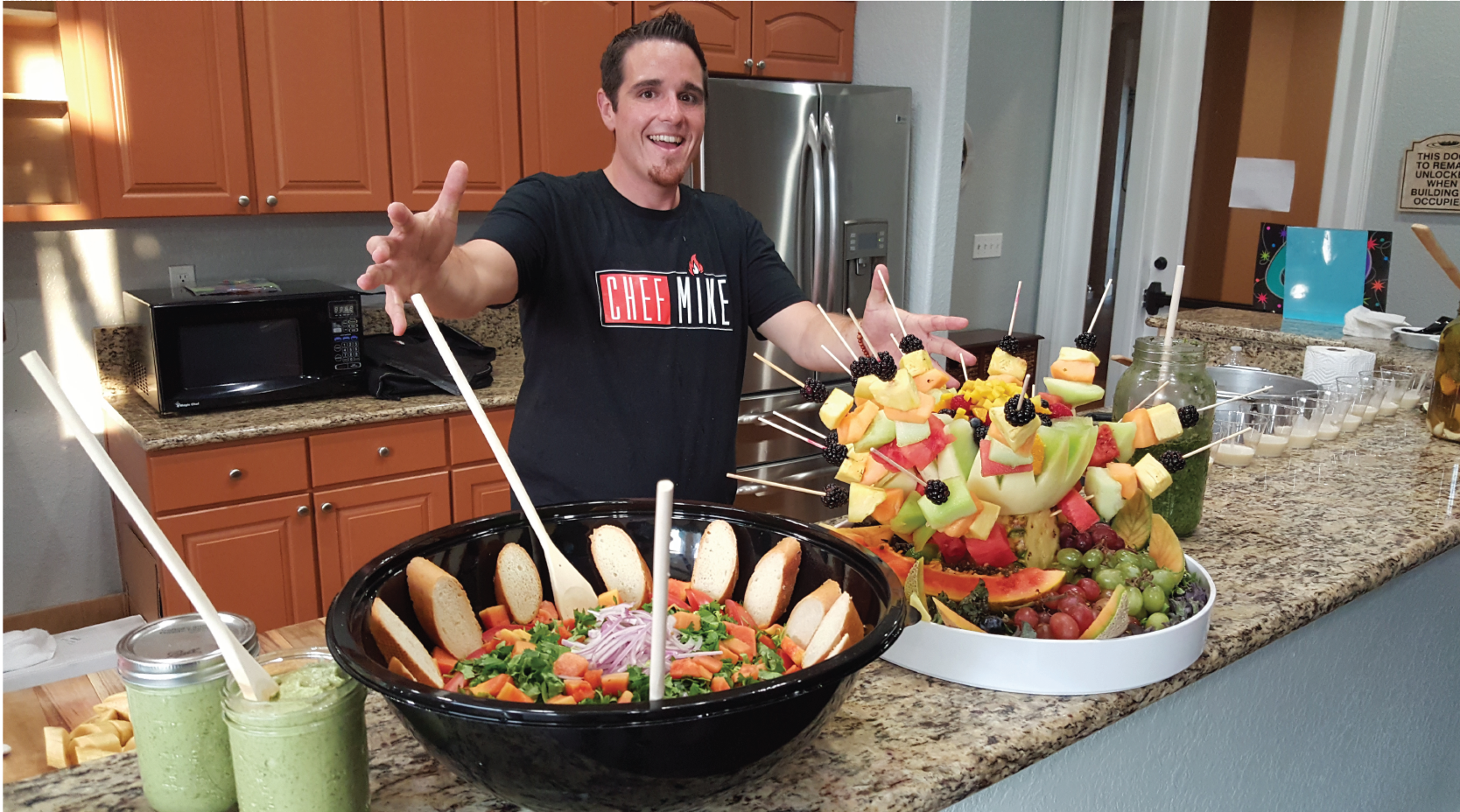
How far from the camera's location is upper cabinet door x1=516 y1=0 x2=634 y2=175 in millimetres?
3094

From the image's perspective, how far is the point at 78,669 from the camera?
2387 mm

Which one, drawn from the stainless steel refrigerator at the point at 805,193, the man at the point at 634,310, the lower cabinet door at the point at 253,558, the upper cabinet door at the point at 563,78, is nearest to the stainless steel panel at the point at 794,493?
the stainless steel refrigerator at the point at 805,193

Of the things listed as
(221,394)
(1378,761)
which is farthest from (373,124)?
(1378,761)

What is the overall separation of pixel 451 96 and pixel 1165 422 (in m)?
2.41

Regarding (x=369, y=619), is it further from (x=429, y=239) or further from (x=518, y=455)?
(x=518, y=455)

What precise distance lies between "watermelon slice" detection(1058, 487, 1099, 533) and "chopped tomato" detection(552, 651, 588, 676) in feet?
1.95

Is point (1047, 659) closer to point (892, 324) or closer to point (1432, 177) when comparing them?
point (892, 324)

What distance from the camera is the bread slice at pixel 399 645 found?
0.84m

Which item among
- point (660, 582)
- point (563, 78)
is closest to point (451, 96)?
point (563, 78)

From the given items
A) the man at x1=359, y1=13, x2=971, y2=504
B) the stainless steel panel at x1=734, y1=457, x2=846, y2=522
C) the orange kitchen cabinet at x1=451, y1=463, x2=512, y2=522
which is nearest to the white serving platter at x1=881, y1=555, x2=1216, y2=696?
the man at x1=359, y1=13, x2=971, y2=504

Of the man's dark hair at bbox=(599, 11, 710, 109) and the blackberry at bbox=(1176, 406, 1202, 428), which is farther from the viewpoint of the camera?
the man's dark hair at bbox=(599, 11, 710, 109)

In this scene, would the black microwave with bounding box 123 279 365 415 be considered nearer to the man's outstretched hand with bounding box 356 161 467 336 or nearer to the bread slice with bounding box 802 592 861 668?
the man's outstretched hand with bounding box 356 161 467 336

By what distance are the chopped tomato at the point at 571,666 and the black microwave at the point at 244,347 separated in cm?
214

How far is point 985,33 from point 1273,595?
355 centimetres
